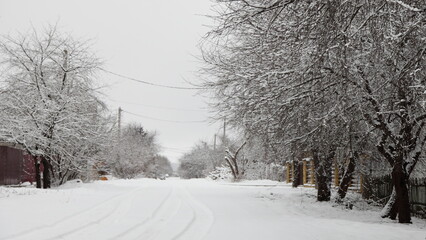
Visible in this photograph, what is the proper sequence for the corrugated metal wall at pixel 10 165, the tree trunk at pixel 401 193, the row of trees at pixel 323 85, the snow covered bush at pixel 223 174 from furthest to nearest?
the snow covered bush at pixel 223 174 < the corrugated metal wall at pixel 10 165 < the tree trunk at pixel 401 193 < the row of trees at pixel 323 85

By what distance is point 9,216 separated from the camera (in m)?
8.58

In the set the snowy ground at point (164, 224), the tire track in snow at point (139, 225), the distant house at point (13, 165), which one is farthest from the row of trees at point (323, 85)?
the distant house at point (13, 165)

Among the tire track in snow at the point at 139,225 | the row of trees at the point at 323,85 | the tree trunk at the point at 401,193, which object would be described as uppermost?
the row of trees at the point at 323,85

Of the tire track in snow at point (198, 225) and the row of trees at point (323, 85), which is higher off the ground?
the row of trees at point (323, 85)

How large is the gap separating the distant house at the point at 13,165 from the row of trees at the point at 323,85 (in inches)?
630

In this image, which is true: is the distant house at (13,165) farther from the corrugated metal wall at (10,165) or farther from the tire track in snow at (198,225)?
the tire track in snow at (198,225)

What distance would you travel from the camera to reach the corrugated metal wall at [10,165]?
22.9m

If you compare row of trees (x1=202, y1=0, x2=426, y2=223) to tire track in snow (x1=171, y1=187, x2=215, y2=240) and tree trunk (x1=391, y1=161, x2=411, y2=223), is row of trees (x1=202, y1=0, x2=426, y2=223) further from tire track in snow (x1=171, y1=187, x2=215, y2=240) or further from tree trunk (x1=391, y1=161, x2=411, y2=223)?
tire track in snow (x1=171, y1=187, x2=215, y2=240)

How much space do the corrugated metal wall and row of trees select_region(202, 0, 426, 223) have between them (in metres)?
16.0

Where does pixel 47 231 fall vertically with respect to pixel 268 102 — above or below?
below

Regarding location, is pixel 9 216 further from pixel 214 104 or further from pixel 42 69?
pixel 42 69

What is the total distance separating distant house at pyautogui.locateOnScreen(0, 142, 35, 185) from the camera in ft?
75.4

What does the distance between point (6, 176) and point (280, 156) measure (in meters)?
17.2

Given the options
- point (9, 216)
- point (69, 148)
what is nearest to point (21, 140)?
point (69, 148)
